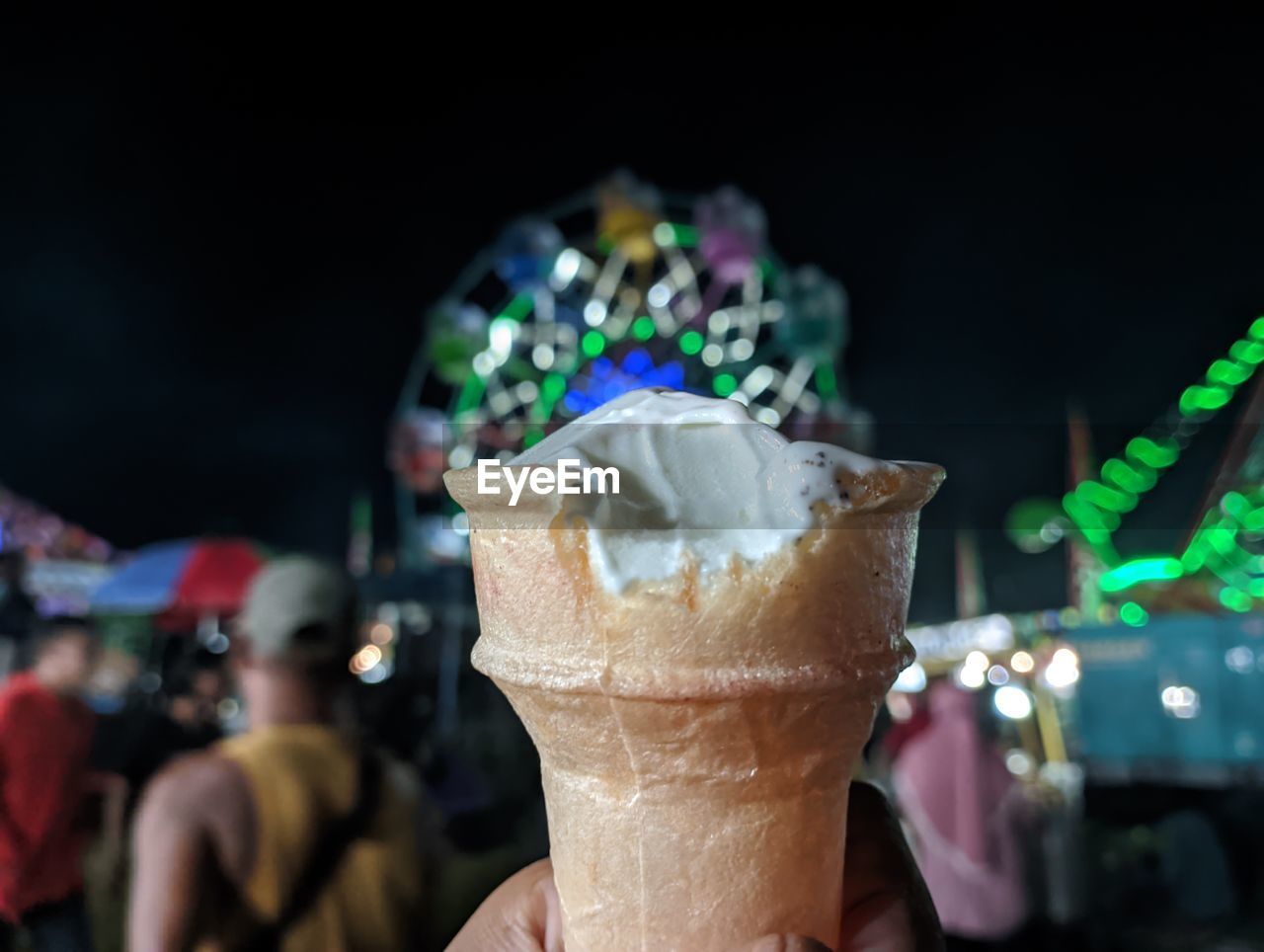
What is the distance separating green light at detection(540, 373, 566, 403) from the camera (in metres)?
10.5

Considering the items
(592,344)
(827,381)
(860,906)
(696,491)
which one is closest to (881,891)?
(860,906)

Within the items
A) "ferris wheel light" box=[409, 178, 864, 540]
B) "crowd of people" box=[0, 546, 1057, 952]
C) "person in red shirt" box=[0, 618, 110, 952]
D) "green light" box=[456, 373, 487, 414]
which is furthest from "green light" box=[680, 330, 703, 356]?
"person in red shirt" box=[0, 618, 110, 952]

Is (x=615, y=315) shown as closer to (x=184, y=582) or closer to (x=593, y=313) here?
(x=593, y=313)

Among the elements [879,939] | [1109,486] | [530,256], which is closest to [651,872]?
[879,939]

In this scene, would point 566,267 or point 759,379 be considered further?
point 759,379

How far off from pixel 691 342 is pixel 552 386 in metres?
1.81

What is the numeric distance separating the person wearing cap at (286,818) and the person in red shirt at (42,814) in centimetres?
111

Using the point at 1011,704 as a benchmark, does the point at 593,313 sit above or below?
above

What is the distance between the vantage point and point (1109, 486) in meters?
19.8

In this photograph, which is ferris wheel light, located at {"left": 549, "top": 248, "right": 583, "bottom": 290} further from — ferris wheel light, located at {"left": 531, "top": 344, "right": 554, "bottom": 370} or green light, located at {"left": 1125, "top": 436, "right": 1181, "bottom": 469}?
green light, located at {"left": 1125, "top": 436, "right": 1181, "bottom": 469}

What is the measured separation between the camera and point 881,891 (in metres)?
0.98

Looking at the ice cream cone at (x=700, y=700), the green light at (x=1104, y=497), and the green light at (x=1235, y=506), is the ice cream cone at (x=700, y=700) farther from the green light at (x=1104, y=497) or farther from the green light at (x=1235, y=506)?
the green light at (x=1104, y=497)

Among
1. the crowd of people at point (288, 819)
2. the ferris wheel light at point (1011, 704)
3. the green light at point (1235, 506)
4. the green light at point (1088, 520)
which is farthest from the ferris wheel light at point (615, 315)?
the green light at point (1088, 520)

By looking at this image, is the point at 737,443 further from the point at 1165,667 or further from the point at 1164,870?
the point at 1165,667
